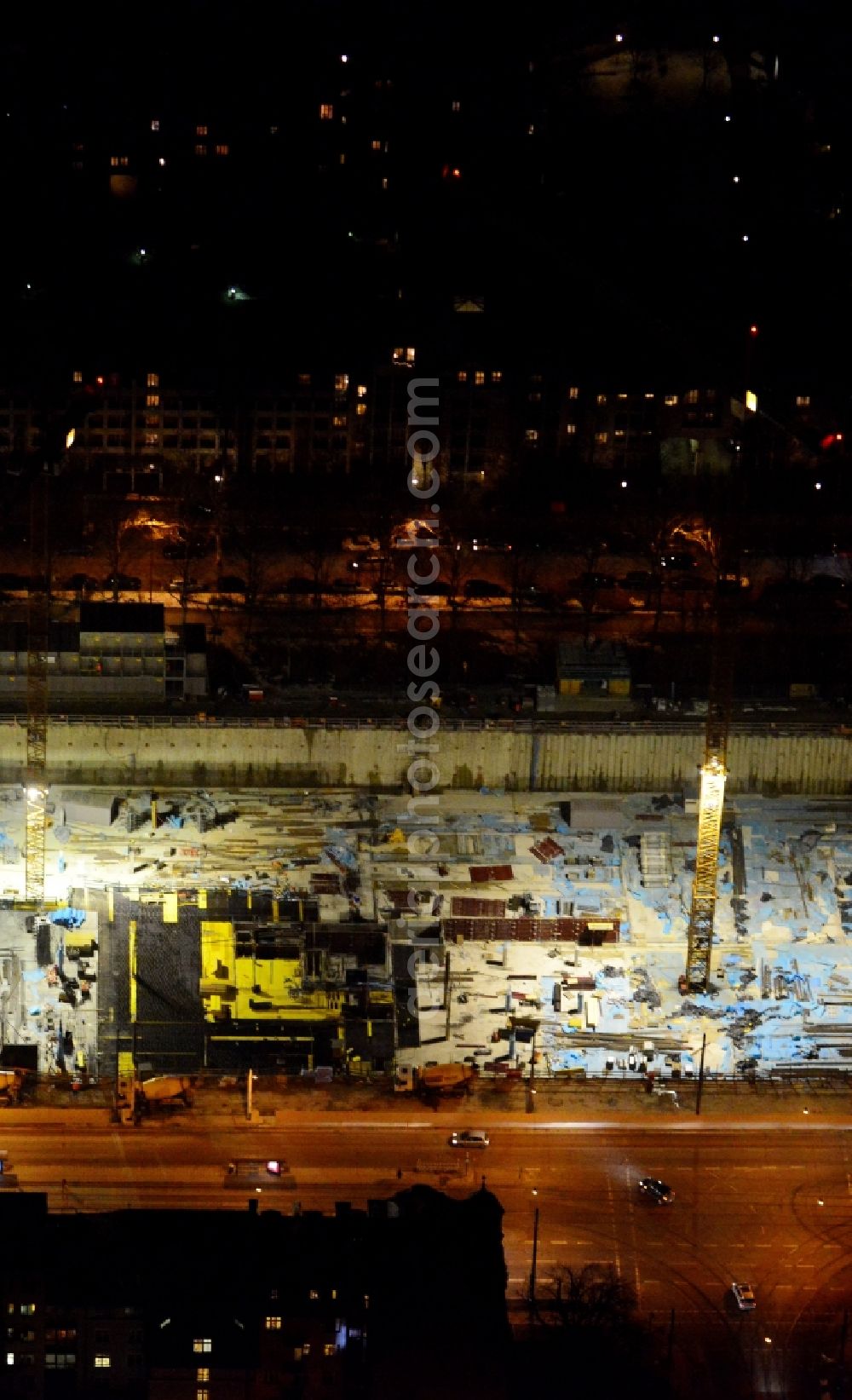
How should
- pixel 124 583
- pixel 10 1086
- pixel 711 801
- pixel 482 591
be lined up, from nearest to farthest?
1. pixel 10 1086
2. pixel 711 801
3. pixel 124 583
4. pixel 482 591

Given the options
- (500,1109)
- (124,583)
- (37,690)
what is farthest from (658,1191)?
(124,583)

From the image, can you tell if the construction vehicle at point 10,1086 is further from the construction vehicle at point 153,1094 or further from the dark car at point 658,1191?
the dark car at point 658,1191

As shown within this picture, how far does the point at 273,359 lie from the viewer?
251ft

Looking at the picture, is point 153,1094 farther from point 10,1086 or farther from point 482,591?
point 482,591

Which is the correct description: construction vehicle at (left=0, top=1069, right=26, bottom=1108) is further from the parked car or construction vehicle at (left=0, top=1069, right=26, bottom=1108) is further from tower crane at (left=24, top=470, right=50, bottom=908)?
the parked car

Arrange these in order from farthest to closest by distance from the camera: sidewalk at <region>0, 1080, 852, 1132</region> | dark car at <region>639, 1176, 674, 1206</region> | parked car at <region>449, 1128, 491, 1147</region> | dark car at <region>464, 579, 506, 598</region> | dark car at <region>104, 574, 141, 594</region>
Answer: dark car at <region>464, 579, 506, 598</region>, dark car at <region>104, 574, 141, 594</region>, sidewalk at <region>0, 1080, 852, 1132</region>, parked car at <region>449, 1128, 491, 1147</region>, dark car at <region>639, 1176, 674, 1206</region>

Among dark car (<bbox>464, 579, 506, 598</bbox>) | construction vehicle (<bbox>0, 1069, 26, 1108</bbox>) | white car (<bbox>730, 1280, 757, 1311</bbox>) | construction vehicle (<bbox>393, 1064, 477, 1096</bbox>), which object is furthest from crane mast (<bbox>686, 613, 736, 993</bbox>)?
construction vehicle (<bbox>0, 1069, 26, 1108</bbox>)

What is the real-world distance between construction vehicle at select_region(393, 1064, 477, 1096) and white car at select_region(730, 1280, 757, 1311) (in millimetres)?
6797

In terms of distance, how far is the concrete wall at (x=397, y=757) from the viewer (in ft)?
214

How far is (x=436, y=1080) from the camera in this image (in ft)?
183

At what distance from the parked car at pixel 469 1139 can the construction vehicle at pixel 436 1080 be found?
1.31m

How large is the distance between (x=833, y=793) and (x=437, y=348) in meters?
16.8

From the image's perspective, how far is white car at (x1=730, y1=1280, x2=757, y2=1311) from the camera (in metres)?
50.4

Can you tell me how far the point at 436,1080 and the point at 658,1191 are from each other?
4558 millimetres
